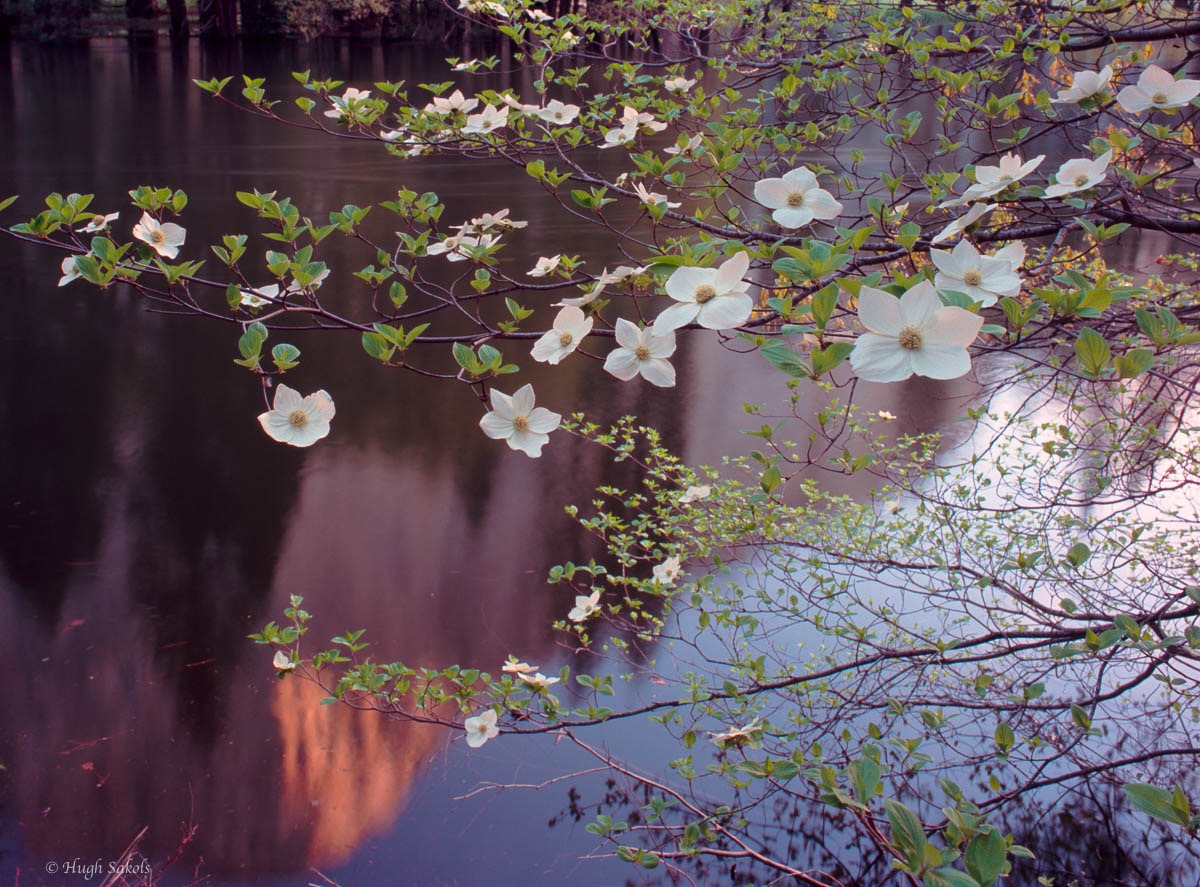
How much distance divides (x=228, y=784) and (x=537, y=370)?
2586mm

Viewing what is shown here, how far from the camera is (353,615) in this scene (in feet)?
9.50

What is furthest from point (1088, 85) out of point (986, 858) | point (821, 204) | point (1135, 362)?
point (986, 858)

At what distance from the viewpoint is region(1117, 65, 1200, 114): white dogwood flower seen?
0.96 metres

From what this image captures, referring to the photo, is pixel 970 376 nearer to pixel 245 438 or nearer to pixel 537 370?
pixel 537 370

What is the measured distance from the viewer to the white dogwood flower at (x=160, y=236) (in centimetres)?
110

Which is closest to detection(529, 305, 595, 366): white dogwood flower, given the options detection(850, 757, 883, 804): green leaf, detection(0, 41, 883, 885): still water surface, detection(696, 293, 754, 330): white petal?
detection(696, 293, 754, 330): white petal

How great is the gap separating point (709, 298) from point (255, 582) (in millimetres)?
2646

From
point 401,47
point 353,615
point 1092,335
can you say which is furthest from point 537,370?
point 401,47

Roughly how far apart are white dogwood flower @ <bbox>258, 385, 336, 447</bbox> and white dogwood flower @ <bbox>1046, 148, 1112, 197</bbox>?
Answer: 712 mm

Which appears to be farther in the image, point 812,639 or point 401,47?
point 401,47

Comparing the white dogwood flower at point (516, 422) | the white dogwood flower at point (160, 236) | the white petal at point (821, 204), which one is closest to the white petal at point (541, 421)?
the white dogwood flower at point (516, 422)

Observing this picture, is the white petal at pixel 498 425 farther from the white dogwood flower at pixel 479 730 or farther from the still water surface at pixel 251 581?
the still water surface at pixel 251 581

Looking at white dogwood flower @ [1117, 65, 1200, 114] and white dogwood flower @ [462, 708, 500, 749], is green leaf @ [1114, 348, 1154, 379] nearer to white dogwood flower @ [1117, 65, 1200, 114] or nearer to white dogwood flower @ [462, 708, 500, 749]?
white dogwood flower @ [1117, 65, 1200, 114]

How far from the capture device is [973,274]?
2.42 ft
